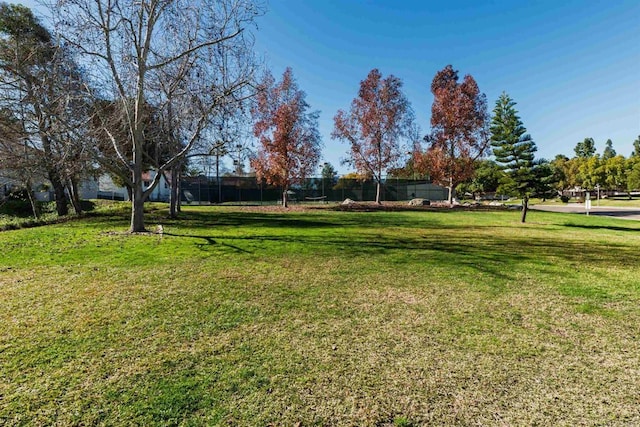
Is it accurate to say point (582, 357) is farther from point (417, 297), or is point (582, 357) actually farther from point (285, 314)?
point (285, 314)

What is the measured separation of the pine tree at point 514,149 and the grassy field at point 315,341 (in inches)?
349

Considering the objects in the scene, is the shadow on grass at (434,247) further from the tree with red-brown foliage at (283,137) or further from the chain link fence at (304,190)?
the chain link fence at (304,190)

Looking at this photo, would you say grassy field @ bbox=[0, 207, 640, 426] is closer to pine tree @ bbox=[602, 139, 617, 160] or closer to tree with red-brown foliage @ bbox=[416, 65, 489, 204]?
tree with red-brown foliage @ bbox=[416, 65, 489, 204]

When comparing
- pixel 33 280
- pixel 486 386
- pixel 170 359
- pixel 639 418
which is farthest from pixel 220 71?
pixel 639 418

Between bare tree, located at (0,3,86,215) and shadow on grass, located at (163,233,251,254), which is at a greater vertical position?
bare tree, located at (0,3,86,215)

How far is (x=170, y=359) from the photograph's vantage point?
8.78 feet

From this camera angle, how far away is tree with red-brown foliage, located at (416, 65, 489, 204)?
22.5 metres

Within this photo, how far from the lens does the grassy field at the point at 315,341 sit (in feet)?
6.95

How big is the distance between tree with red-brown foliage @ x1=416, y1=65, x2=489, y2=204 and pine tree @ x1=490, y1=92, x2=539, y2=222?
8.59 meters

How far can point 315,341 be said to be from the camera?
302 cm

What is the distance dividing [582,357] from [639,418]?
79 centimetres

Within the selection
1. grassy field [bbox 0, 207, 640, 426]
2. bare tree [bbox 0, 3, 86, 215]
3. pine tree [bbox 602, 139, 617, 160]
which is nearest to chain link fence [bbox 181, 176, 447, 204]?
bare tree [bbox 0, 3, 86, 215]

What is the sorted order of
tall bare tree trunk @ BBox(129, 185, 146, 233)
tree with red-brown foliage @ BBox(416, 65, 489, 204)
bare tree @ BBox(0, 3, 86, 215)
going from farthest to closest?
tree with red-brown foliage @ BBox(416, 65, 489, 204) → tall bare tree trunk @ BBox(129, 185, 146, 233) → bare tree @ BBox(0, 3, 86, 215)

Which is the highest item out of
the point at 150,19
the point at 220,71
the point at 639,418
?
the point at 150,19
